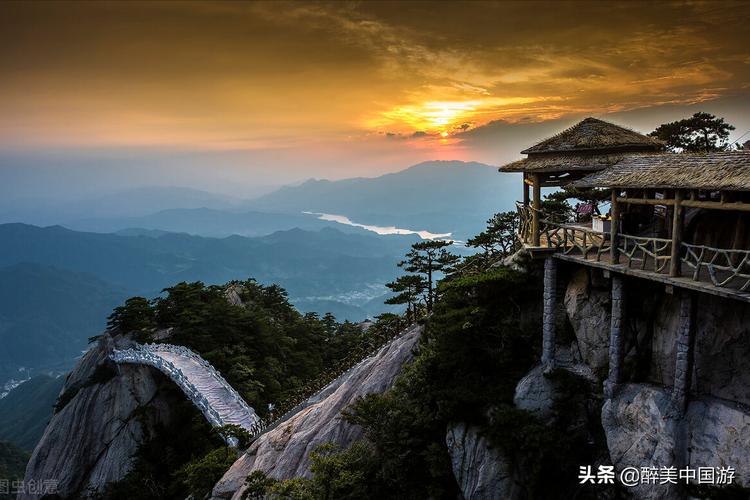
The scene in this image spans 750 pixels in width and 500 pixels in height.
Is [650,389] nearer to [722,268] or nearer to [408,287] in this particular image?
[722,268]

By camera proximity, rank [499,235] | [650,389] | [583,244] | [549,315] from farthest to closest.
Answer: [499,235] → [549,315] → [583,244] → [650,389]

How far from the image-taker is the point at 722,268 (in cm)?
977

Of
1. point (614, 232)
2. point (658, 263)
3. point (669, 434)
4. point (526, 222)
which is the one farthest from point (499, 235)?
point (669, 434)

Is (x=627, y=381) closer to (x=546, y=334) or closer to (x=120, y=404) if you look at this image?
(x=546, y=334)

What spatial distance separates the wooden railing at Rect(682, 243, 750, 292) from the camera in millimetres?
9719

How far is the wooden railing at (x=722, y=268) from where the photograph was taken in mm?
9719

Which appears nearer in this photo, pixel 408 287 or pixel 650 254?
pixel 650 254

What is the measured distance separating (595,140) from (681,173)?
4.51m

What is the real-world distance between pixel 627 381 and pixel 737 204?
5745mm

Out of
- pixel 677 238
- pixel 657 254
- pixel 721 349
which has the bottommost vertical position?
pixel 721 349

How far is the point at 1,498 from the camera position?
172 feet

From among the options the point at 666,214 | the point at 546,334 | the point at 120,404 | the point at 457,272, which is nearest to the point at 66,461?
the point at 120,404

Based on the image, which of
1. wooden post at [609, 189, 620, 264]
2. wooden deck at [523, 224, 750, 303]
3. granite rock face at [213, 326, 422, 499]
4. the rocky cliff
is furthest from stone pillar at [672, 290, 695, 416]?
granite rock face at [213, 326, 422, 499]

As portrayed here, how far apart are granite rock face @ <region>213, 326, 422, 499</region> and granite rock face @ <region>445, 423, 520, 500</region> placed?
5553mm
